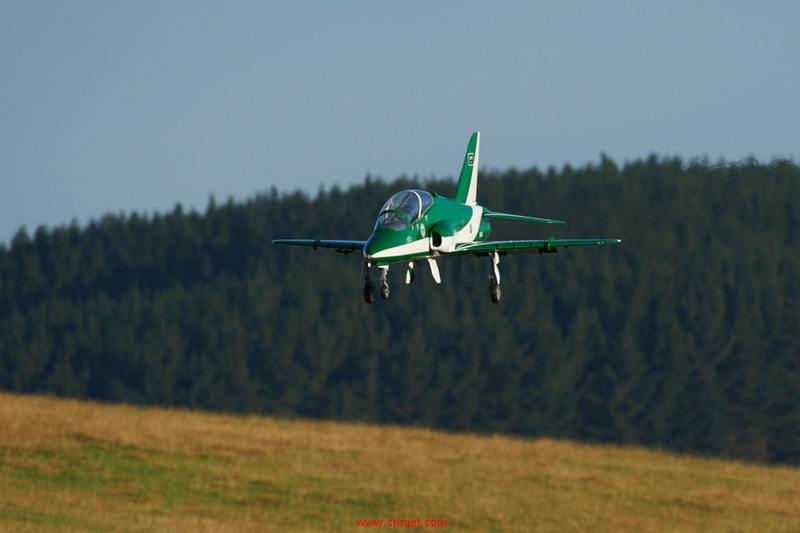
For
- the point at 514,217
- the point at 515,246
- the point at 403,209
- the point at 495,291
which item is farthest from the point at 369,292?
the point at 514,217

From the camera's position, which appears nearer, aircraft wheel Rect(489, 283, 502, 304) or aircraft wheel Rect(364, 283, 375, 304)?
aircraft wheel Rect(364, 283, 375, 304)

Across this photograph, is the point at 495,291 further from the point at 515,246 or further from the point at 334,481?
the point at 334,481

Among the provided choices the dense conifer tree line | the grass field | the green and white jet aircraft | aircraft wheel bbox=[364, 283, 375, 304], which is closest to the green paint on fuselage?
the green and white jet aircraft

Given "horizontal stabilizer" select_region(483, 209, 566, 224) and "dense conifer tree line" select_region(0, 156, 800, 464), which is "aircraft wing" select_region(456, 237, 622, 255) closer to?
"horizontal stabilizer" select_region(483, 209, 566, 224)

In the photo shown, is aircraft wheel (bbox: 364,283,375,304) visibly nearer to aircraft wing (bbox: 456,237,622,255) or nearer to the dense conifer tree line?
aircraft wing (bbox: 456,237,622,255)

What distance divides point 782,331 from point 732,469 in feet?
298

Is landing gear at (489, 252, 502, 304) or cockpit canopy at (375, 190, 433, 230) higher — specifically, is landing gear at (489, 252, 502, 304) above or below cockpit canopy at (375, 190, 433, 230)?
below

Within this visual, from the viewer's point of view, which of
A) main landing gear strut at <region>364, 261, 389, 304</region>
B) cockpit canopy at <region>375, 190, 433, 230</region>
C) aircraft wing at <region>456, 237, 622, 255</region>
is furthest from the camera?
cockpit canopy at <region>375, 190, 433, 230</region>

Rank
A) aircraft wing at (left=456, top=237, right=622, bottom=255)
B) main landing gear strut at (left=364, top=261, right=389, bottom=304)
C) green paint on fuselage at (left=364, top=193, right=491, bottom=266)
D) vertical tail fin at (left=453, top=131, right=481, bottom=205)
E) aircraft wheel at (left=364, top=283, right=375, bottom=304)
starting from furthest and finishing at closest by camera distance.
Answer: vertical tail fin at (left=453, top=131, right=481, bottom=205) → aircraft wing at (left=456, top=237, right=622, bottom=255) → green paint on fuselage at (left=364, top=193, right=491, bottom=266) → aircraft wheel at (left=364, top=283, right=375, bottom=304) → main landing gear strut at (left=364, top=261, right=389, bottom=304)

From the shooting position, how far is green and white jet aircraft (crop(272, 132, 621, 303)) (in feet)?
77.8

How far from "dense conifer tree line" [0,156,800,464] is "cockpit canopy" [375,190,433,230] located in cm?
11441

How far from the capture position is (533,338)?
524ft

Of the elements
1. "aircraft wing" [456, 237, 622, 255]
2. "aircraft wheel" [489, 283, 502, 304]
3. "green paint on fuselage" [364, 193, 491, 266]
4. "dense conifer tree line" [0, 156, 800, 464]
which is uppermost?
"green paint on fuselage" [364, 193, 491, 266]

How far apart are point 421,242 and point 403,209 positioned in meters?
0.79
